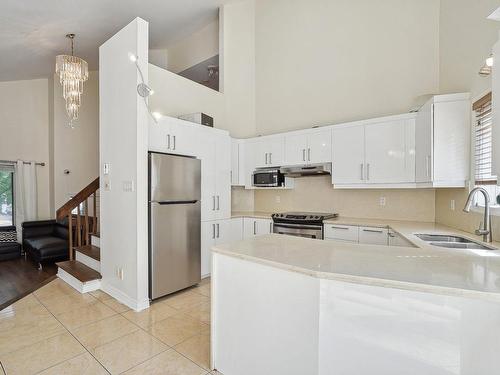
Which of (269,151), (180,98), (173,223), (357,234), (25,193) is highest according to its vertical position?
(180,98)

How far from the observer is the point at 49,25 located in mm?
4320

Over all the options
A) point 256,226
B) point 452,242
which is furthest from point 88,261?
point 452,242

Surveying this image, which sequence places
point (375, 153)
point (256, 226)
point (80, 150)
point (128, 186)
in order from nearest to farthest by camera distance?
point (128, 186) → point (375, 153) → point (256, 226) → point (80, 150)

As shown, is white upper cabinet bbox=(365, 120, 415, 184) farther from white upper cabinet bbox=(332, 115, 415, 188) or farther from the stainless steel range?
the stainless steel range

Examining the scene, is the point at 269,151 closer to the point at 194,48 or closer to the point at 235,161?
the point at 235,161

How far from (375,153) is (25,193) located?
711 cm

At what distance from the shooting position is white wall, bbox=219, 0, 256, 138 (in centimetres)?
488

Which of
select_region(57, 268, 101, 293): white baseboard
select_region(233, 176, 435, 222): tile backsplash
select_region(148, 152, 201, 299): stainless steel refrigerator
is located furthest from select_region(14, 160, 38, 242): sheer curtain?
select_region(148, 152, 201, 299): stainless steel refrigerator

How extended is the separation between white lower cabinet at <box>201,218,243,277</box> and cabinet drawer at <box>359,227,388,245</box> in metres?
1.83

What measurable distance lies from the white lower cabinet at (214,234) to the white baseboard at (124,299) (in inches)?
38.8

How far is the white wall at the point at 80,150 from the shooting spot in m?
6.46

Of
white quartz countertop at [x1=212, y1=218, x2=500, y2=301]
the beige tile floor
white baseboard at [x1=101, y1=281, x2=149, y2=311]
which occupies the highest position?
white quartz countertop at [x1=212, y1=218, x2=500, y2=301]

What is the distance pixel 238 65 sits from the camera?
5000 mm

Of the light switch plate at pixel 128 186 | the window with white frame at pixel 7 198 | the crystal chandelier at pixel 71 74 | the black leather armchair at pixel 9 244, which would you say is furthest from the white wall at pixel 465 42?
the window with white frame at pixel 7 198
